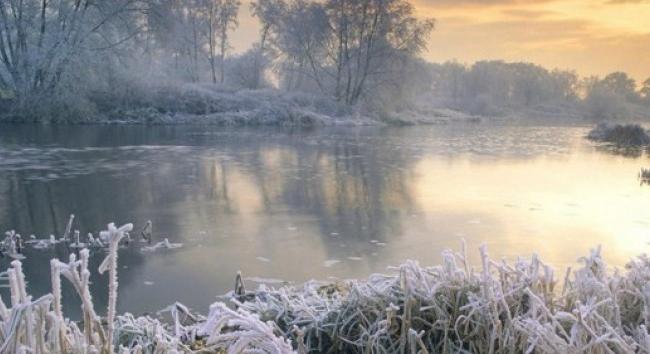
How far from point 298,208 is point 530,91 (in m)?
83.0

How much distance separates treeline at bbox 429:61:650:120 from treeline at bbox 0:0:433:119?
22869 mm

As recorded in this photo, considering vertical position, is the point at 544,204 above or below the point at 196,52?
below

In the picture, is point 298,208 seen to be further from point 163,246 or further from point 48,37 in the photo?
point 48,37

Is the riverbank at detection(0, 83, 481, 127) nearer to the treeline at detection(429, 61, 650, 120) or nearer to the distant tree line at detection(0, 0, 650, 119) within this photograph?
the distant tree line at detection(0, 0, 650, 119)

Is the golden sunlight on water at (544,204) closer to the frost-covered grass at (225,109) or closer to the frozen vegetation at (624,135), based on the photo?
the frozen vegetation at (624,135)

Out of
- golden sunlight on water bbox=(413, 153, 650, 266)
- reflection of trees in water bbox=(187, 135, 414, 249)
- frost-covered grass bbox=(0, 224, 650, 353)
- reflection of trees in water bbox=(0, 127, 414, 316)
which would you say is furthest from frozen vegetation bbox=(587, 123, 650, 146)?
frost-covered grass bbox=(0, 224, 650, 353)

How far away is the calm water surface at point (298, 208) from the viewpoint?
5.38m

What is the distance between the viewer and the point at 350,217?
790cm

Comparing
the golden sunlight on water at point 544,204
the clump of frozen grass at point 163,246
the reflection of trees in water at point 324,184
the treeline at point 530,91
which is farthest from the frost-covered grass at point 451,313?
the treeline at point 530,91

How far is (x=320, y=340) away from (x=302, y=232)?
381cm

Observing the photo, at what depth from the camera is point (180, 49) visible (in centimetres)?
4759

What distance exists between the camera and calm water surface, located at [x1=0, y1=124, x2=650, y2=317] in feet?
17.6

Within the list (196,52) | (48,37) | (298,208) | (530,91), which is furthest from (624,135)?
(530,91)

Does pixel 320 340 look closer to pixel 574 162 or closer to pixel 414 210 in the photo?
pixel 414 210
